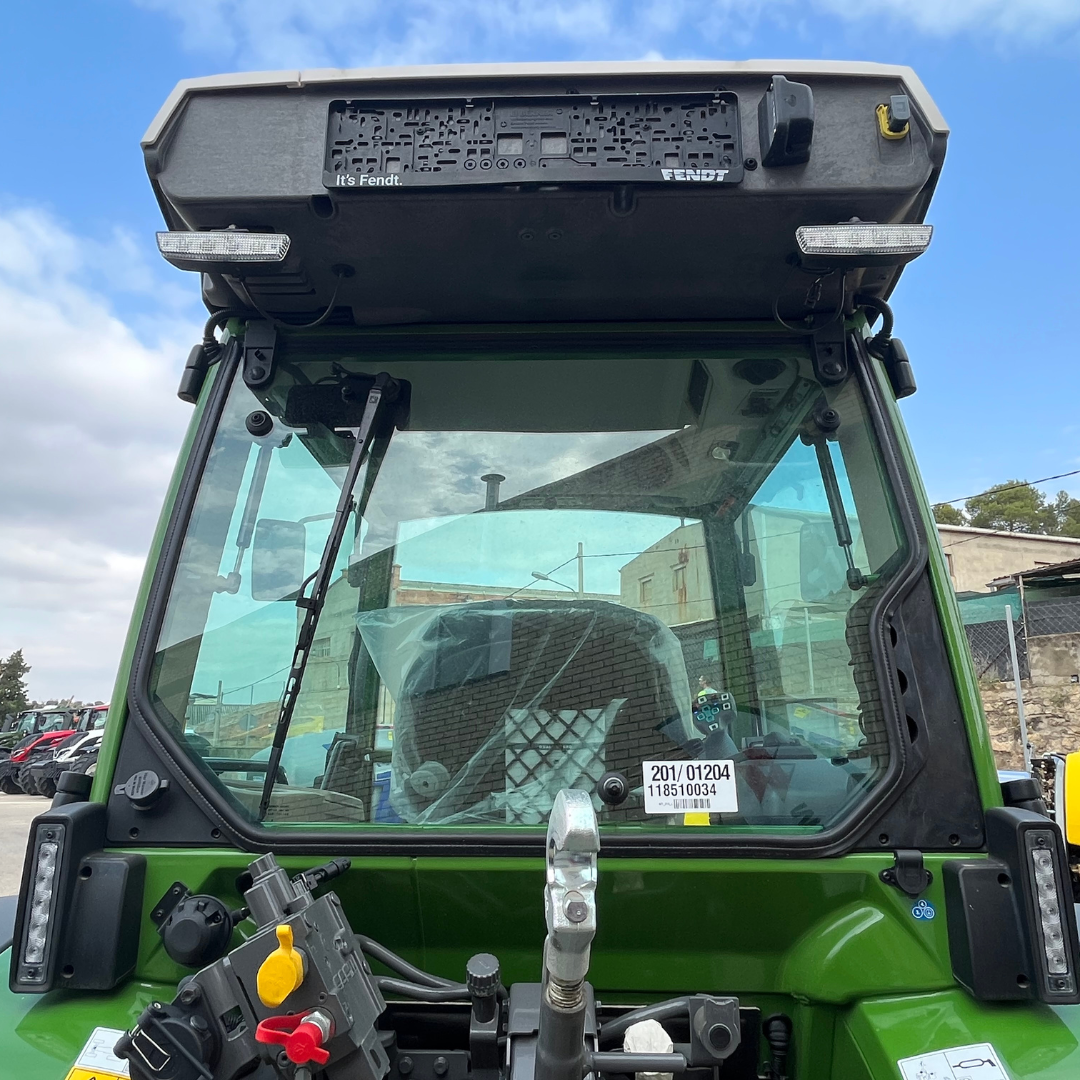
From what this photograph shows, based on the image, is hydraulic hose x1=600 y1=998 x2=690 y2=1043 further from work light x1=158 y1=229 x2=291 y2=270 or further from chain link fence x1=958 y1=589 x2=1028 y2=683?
chain link fence x1=958 y1=589 x2=1028 y2=683

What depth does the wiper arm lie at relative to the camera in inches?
78.9

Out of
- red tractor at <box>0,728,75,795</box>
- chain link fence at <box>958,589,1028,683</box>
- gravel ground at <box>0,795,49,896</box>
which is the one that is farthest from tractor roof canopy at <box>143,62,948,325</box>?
red tractor at <box>0,728,75,795</box>

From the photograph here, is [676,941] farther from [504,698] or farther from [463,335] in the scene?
[463,335]

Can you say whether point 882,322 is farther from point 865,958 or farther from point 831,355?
point 865,958

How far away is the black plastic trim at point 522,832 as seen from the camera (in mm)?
1800

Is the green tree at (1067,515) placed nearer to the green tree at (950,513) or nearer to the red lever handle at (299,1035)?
the green tree at (950,513)

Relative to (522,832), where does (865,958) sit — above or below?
below

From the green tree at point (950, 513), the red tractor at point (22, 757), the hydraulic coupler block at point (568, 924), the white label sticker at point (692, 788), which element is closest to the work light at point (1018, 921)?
the white label sticker at point (692, 788)

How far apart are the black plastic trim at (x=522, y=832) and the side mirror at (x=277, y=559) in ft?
0.62

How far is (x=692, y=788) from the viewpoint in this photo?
1886 millimetres

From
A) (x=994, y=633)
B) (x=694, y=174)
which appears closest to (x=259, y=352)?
(x=694, y=174)

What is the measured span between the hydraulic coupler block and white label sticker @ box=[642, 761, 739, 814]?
0.60m

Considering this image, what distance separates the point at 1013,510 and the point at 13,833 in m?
49.7

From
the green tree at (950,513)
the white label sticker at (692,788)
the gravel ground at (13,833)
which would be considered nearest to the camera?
the white label sticker at (692,788)
